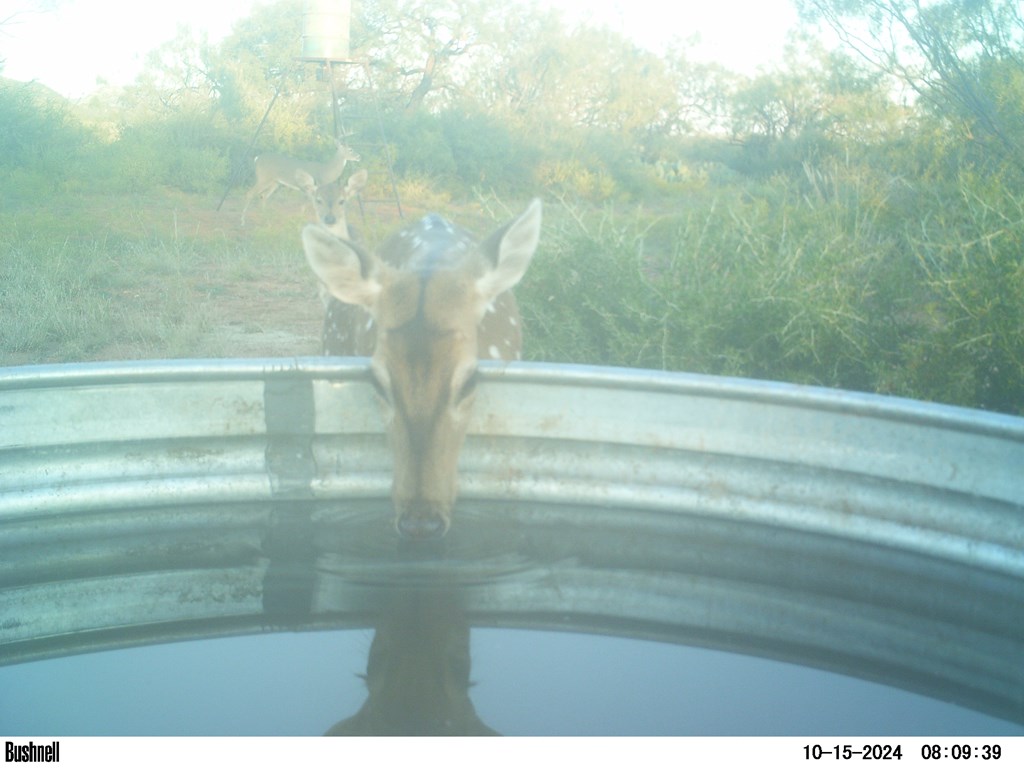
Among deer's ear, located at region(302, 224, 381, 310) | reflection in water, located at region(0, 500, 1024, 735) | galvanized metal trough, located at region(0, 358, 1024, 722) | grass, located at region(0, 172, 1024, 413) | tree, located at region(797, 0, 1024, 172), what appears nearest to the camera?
reflection in water, located at region(0, 500, 1024, 735)

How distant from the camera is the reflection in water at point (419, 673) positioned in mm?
2643

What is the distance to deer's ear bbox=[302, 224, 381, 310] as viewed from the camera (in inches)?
166

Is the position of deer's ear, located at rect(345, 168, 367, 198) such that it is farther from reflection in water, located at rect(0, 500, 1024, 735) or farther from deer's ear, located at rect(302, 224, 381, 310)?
reflection in water, located at rect(0, 500, 1024, 735)

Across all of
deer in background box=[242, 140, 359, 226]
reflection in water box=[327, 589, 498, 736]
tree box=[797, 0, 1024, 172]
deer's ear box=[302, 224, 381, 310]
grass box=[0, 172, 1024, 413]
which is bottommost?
reflection in water box=[327, 589, 498, 736]

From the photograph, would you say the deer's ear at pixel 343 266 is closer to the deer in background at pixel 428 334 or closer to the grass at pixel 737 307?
the deer in background at pixel 428 334

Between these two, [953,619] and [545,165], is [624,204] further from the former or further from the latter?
[953,619]

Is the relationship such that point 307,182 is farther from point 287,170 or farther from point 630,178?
point 630,178

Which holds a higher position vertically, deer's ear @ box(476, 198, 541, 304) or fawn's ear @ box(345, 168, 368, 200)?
fawn's ear @ box(345, 168, 368, 200)

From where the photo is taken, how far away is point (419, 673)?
292 cm

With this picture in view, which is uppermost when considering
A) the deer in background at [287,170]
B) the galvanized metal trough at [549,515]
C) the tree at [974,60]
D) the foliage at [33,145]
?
the foliage at [33,145]

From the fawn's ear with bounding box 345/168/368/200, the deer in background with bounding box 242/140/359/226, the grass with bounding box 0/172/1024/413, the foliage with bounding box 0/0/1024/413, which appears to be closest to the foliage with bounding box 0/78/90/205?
the foliage with bounding box 0/0/1024/413

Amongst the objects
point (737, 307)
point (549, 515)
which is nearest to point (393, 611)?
point (549, 515)

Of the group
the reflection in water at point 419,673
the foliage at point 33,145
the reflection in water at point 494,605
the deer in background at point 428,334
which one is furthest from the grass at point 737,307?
the foliage at point 33,145

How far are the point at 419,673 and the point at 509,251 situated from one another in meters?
1.99
